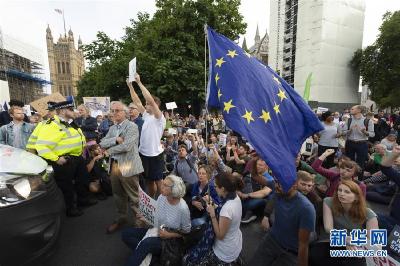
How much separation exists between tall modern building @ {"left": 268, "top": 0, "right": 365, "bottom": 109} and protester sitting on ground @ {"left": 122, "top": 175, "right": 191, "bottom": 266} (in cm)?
3428

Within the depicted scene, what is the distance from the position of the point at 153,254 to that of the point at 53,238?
3.46 ft

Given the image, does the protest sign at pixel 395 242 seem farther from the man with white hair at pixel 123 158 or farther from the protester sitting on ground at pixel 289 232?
the man with white hair at pixel 123 158

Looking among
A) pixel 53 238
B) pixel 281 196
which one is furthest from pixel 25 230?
pixel 281 196

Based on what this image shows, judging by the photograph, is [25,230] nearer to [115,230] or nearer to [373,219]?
[115,230]

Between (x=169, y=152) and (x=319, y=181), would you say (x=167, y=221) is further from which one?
(x=169, y=152)

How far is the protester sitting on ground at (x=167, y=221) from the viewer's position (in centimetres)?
304

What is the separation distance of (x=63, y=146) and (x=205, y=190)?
228 cm

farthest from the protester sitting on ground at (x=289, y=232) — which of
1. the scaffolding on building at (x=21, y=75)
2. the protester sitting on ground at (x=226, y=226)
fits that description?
the scaffolding on building at (x=21, y=75)

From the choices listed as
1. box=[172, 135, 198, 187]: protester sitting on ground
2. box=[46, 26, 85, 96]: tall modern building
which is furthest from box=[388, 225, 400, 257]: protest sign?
box=[46, 26, 85, 96]: tall modern building

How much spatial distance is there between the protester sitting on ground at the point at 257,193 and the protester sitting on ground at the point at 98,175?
2.97 m

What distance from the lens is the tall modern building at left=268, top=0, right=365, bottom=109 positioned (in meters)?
33.1

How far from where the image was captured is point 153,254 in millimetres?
3088

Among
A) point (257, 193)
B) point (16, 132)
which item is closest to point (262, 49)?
point (257, 193)

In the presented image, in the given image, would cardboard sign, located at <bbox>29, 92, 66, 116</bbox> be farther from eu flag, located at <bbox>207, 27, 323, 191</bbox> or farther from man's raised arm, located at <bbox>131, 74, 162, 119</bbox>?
eu flag, located at <bbox>207, 27, 323, 191</bbox>
